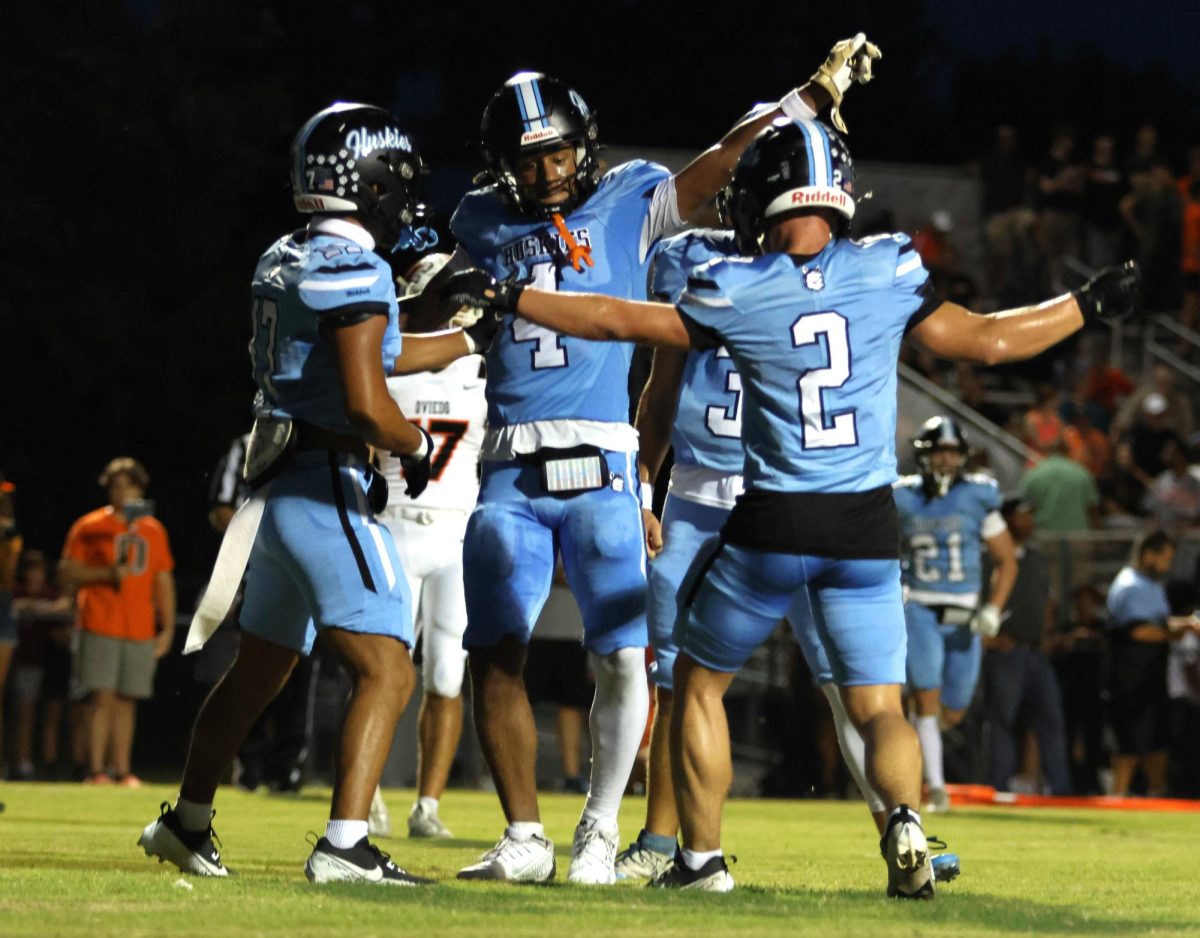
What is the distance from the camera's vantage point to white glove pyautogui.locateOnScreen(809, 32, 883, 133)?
22.1 ft

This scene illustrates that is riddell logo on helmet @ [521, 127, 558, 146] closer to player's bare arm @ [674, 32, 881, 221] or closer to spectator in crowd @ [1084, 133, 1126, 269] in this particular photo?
player's bare arm @ [674, 32, 881, 221]

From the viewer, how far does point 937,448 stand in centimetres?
1380

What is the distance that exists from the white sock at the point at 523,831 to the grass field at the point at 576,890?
0.24 meters

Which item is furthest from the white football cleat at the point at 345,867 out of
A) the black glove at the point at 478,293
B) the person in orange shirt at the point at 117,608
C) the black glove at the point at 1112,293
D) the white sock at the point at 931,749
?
the person in orange shirt at the point at 117,608

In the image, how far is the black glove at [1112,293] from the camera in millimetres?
6266

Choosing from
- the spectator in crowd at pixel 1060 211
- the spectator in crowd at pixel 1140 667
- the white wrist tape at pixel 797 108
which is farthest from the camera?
the spectator in crowd at pixel 1060 211

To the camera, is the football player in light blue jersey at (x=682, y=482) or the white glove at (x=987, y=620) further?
the white glove at (x=987, y=620)

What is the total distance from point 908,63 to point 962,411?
76.5 feet

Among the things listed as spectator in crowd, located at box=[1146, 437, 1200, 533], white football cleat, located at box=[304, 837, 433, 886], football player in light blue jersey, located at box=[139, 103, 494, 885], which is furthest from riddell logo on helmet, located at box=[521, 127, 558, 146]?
spectator in crowd, located at box=[1146, 437, 1200, 533]

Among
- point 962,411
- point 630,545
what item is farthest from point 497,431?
point 962,411

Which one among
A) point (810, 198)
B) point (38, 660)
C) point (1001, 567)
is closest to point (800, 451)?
point (810, 198)

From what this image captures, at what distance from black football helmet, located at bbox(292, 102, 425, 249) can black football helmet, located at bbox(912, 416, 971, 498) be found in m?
7.77

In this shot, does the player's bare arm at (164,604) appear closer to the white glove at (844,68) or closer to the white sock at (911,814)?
the white glove at (844,68)

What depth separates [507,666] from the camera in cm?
660
